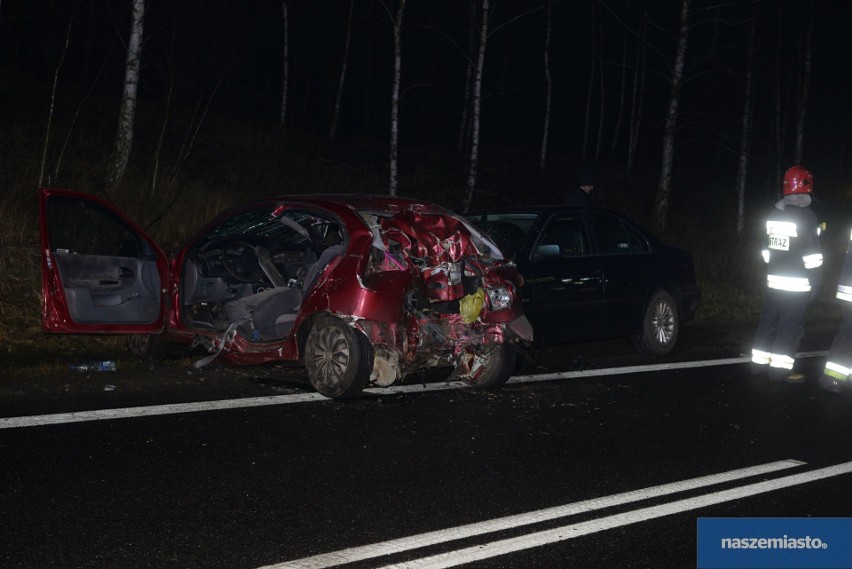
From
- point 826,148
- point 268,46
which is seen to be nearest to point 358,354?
point 268,46

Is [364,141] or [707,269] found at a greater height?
[364,141]

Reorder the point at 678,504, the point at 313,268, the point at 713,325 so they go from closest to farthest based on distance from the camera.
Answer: the point at 678,504 → the point at 313,268 → the point at 713,325

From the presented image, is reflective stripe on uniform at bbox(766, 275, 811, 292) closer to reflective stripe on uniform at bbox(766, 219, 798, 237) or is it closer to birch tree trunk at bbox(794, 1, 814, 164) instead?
reflective stripe on uniform at bbox(766, 219, 798, 237)

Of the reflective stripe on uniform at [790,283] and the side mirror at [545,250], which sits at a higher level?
the side mirror at [545,250]

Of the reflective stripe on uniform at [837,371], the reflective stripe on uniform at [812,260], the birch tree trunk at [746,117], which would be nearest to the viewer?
the reflective stripe on uniform at [837,371]

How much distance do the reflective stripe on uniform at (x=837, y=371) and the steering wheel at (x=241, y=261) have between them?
16.6 feet

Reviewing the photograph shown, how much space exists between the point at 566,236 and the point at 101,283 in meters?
4.34

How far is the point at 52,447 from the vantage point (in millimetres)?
5723

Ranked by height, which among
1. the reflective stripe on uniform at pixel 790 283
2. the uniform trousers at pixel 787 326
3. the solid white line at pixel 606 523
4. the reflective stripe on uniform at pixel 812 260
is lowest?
the solid white line at pixel 606 523

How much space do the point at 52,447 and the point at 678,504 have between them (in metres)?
3.56

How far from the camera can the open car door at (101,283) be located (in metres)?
7.53

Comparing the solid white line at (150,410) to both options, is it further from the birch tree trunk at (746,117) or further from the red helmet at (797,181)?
the birch tree trunk at (746,117)

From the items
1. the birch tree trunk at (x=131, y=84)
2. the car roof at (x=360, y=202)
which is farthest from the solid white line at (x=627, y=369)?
the birch tree trunk at (x=131, y=84)

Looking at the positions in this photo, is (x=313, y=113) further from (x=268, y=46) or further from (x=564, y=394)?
(x=564, y=394)
